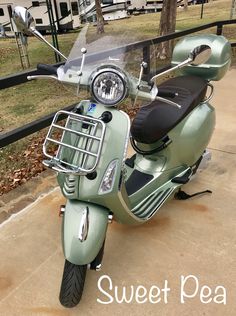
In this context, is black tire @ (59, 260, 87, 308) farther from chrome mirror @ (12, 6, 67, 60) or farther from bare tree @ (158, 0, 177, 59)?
bare tree @ (158, 0, 177, 59)

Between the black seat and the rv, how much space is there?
1417 centimetres

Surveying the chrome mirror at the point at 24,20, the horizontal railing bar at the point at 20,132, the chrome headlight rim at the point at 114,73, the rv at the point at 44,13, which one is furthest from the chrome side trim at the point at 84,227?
the rv at the point at 44,13

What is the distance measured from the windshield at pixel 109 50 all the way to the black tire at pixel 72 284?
3.88ft

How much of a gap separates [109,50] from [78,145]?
609mm

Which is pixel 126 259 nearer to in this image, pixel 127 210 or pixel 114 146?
pixel 127 210

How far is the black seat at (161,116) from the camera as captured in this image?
2711 mm

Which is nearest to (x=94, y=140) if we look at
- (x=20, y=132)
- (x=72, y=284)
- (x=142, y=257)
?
(x=72, y=284)

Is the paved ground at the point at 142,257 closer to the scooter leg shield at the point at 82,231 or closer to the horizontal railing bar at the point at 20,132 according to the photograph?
the scooter leg shield at the point at 82,231

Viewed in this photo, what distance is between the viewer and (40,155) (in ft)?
13.9

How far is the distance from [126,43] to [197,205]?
1527mm

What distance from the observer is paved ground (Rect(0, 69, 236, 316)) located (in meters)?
2.21

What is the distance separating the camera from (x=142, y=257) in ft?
8.40

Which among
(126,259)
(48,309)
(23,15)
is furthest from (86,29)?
(48,309)

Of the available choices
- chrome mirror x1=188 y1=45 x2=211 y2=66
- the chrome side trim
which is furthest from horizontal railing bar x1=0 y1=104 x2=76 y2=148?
chrome mirror x1=188 y1=45 x2=211 y2=66
